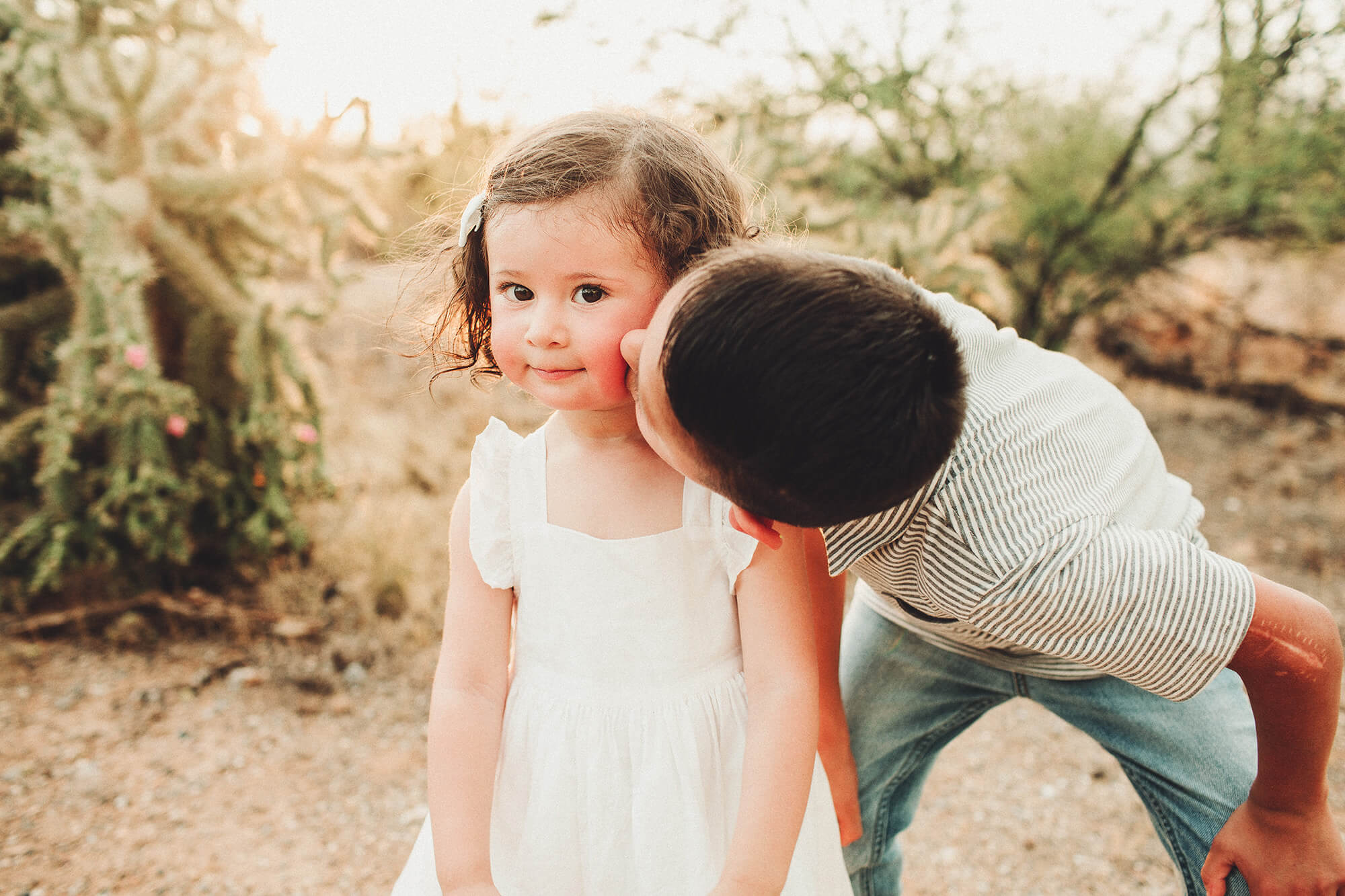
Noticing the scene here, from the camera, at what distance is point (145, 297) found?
128 inches

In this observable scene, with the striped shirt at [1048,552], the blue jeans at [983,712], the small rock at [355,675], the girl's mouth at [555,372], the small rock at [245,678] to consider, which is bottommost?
the small rock at [355,675]

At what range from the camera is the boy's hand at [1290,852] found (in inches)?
44.8

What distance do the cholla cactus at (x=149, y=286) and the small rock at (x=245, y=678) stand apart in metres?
0.48

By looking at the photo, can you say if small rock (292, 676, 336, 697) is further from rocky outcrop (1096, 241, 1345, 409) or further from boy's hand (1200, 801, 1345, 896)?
rocky outcrop (1096, 241, 1345, 409)

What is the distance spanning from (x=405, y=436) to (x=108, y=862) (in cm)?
282

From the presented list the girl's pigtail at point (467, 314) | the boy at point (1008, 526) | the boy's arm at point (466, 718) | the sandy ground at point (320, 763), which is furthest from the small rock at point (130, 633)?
the boy at point (1008, 526)

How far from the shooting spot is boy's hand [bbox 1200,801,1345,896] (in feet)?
3.73

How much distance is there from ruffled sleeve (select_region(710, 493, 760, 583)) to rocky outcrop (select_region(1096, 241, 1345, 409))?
6118 mm

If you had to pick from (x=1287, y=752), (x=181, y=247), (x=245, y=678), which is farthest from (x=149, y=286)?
(x=1287, y=752)

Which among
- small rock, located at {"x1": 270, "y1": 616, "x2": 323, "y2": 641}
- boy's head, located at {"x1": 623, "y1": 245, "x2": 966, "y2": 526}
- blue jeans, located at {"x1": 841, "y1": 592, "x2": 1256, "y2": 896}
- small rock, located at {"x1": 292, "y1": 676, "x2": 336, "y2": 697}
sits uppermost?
boy's head, located at {"x1": 623, "y1": 245, "x2": 966, "y2": 526}

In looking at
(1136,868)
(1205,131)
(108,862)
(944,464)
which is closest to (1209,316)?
(1205,131)

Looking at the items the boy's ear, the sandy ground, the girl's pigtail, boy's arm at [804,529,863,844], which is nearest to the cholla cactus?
the sandy ground

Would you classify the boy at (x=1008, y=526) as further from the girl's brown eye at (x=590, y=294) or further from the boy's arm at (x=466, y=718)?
the boy's arm at (x=466, y=718)

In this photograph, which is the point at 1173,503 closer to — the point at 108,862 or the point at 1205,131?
the point at 108,862
